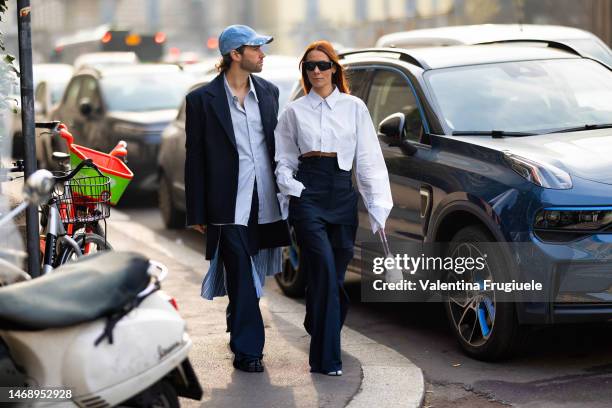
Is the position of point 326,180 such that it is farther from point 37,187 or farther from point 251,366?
point 37,187

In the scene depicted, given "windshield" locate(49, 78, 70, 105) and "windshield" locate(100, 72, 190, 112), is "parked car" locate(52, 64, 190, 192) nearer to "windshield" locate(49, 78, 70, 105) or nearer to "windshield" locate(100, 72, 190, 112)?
"windshield" locate(100, 72, 190, 112)

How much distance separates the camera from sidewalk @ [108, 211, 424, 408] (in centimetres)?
610

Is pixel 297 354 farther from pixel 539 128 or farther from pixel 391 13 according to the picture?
pixel 391 13

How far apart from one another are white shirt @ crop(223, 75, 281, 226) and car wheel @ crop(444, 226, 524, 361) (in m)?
1.13

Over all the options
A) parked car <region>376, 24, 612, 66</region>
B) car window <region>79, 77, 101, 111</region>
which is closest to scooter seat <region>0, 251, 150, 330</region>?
parked car <region>376, 24, 612, 66</region>

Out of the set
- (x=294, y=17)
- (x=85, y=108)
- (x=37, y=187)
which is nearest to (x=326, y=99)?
(x=37, y=187)

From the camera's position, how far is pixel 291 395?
20.2ft

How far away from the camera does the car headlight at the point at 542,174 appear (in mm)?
6504

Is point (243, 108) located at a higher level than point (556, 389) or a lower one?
higher

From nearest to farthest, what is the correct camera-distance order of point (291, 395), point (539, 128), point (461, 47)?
point (291, 395) → point (539, 128) → point (461, 47)

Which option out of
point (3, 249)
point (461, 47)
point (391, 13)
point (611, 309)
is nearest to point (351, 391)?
point (611, 309)

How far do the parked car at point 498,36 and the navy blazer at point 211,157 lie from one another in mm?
4662

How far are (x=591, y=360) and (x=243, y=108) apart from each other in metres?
2.42

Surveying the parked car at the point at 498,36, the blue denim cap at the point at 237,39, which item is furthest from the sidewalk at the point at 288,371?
the parked car at the point at 498,36
